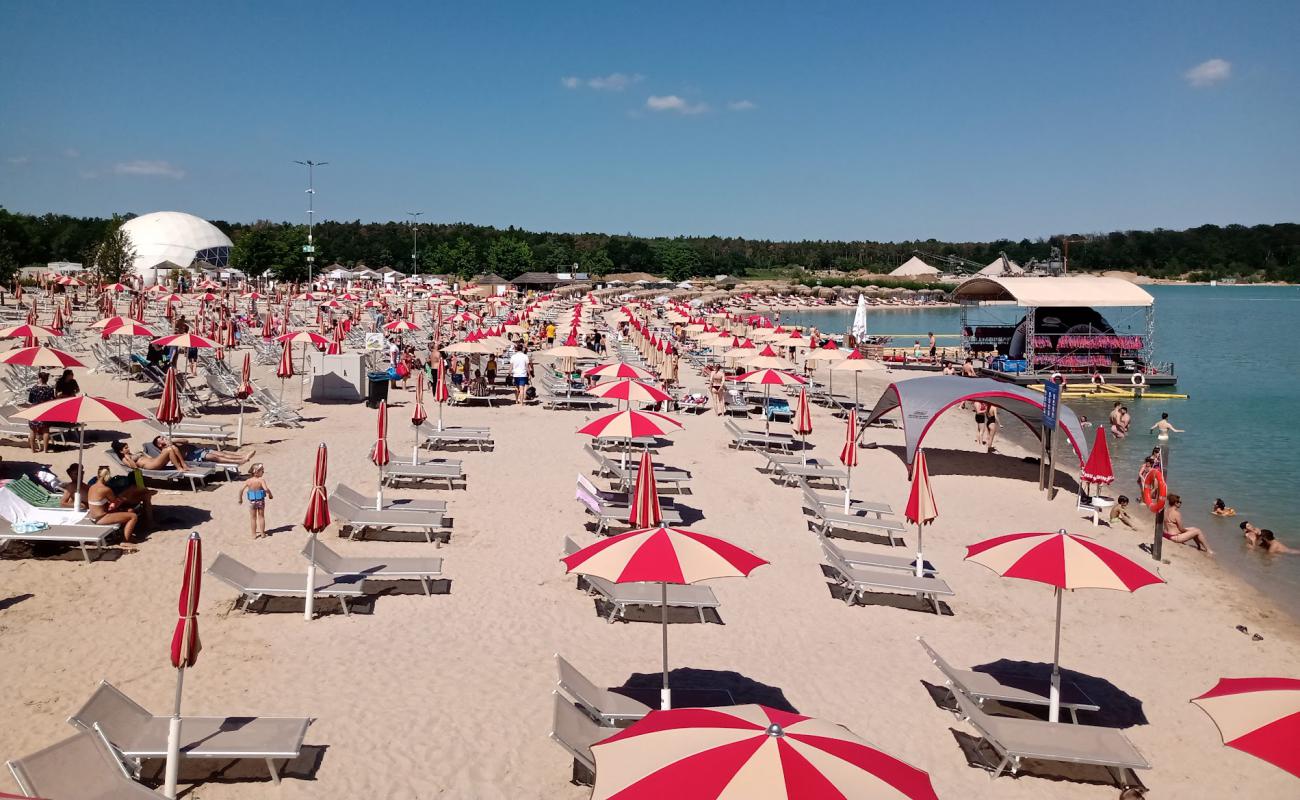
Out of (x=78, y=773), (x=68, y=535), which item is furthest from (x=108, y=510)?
(x=78, y=773)

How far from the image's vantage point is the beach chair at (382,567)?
8211 millimetres

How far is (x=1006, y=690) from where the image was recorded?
21.8 ft

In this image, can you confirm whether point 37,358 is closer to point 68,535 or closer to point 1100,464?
point 68,535

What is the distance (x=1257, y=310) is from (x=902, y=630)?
4479 inches

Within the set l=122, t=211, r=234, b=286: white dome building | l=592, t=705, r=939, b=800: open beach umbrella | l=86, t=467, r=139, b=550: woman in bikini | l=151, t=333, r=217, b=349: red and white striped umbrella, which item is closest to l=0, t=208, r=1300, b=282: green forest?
l=122, t=211, r=234, b=286: white dome building

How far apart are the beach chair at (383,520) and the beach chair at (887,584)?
4486mm

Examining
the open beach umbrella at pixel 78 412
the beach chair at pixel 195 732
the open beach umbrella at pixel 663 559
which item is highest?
the open beach umbrella at pixel 78 412

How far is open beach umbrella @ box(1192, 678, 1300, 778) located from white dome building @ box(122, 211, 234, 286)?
90.5m

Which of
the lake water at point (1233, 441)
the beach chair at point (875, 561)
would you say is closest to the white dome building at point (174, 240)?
the lake water at point (1233, 441)

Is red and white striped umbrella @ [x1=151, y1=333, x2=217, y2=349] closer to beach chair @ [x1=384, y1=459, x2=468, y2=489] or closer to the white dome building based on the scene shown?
beach chair @ [x1=384, y1=459, x2=468, y2=489]

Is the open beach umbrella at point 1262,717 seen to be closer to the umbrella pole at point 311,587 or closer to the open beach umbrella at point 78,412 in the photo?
the umbrella pole at point 311,587

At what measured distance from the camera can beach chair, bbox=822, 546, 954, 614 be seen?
880 cm

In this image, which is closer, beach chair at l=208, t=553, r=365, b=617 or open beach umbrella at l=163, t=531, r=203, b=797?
open beach umbrella at l=163, t=531, r=203, b=797

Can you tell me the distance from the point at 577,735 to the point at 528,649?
83.6 inches
